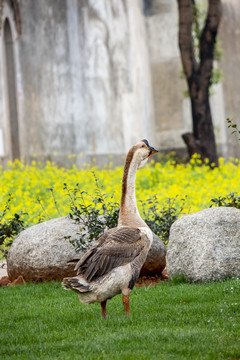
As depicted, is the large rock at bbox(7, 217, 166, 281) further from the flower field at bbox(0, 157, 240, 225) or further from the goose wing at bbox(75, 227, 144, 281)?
the flower field at bbox(0, 157, 240, 225)

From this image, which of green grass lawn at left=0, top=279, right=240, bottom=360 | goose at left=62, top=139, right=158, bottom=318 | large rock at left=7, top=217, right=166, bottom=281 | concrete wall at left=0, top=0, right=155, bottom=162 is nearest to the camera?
green grass lawn at left=0, top=279, right=240, bottom=360

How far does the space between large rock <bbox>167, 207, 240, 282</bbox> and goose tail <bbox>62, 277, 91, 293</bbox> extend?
2.64 meters

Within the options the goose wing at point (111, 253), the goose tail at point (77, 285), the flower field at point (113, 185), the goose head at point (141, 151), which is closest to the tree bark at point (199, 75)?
the flower field at point (113, 185)

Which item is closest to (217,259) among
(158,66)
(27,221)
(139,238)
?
(139,238)

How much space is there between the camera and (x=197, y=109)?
23.0 m

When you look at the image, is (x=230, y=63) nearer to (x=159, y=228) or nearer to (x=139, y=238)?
(x=159, y=228)

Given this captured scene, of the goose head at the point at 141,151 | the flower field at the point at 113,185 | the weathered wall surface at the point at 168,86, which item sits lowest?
the flower field at the point at 113,185

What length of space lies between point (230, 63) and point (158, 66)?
348 cm

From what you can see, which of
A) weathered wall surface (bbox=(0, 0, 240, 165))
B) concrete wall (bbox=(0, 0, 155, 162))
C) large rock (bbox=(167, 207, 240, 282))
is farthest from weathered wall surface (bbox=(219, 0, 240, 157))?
large rock (bbox=(167, 207, 240, 282))

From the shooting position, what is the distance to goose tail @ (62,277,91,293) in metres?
6.43

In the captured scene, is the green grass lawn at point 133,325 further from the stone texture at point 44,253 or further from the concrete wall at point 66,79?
the concrete wall at point 66,79

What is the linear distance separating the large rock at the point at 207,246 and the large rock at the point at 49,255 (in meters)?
0.75

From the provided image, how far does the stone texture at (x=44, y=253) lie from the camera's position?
983 cm

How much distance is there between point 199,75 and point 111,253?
16874mm
